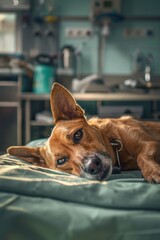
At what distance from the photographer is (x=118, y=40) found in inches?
181

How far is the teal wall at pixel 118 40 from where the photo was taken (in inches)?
178

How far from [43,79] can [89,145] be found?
2753 mm

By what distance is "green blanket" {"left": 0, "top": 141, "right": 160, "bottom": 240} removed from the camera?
2.54 feet

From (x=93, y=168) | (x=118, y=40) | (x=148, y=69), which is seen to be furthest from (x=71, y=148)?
(x=118, y=40)

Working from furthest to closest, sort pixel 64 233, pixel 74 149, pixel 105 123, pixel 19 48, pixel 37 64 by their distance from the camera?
pixel 19 48
pixel 37 64
pixel 105 123
pixel 74 149
pixel 64 233

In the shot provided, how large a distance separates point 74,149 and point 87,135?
0.26 ft

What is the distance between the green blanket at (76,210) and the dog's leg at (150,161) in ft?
0.83

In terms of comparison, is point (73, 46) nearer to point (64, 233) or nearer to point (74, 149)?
point (74, 149)

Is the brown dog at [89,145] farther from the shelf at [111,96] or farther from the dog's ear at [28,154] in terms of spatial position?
the shelf at [111,96]

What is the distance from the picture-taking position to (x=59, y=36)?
183 inches

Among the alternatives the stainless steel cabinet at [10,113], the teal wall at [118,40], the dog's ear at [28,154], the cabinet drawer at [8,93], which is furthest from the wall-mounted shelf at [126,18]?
the dog's ear at [28,154]

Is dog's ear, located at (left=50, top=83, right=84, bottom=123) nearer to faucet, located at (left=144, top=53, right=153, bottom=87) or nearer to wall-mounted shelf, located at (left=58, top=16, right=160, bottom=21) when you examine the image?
faucet, located at (left=144, top=53, right=153, bottom=87)

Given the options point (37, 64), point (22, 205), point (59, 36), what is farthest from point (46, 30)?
point (22, 205)

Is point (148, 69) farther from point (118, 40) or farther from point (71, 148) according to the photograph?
point (71, 148)
